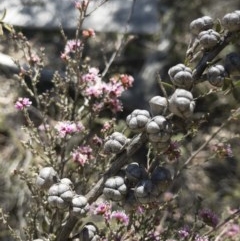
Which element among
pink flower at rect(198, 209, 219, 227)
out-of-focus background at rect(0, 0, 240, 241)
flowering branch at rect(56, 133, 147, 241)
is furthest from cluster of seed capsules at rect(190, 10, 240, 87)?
out-of-focus background at rect(0, 0, 240, 241)

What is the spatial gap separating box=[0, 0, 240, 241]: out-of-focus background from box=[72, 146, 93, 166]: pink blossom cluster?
1.35m

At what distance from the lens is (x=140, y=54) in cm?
454

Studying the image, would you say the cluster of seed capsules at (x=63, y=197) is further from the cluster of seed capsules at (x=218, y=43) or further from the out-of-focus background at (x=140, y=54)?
the out-of-focus background at (x=140, y=54)

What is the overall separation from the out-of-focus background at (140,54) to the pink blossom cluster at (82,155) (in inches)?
53.2

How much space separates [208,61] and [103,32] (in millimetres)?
3555

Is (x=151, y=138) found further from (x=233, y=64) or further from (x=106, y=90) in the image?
(x=106, y=90)

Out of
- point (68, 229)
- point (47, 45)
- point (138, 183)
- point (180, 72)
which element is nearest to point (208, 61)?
point (180, 72)

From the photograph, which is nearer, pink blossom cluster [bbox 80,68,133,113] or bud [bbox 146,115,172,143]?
bud [bbox 146,115,172,143]

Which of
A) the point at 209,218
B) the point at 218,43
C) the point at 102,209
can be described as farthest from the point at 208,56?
the point at 209,218

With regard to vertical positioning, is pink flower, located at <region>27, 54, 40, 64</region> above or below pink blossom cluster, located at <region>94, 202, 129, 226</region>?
above

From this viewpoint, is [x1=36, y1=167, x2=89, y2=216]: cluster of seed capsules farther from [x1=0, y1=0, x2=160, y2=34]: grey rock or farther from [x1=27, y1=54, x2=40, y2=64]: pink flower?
[x1=0, y1=0, x2=160, y2=34]: grey rock

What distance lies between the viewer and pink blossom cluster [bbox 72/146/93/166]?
5.60 feet

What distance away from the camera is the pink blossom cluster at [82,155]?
5.60 ft

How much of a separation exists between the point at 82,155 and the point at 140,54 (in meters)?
2.93
